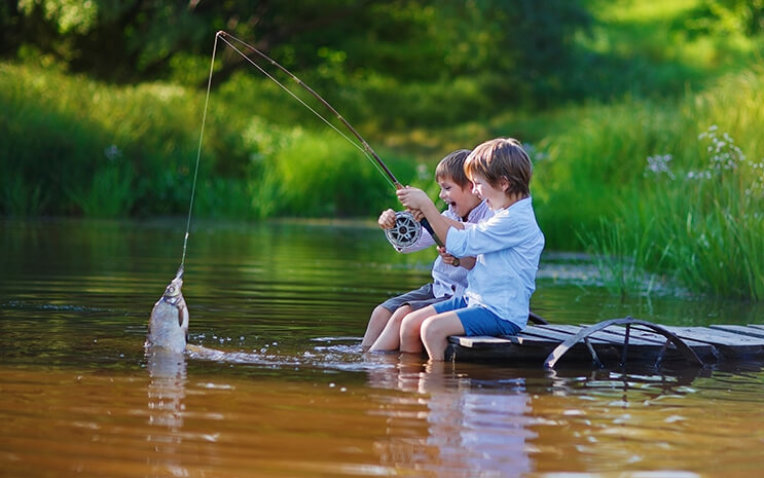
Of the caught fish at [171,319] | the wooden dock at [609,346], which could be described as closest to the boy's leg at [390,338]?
the wooden dock at [609,346]

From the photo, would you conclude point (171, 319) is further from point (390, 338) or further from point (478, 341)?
point (478, 341)

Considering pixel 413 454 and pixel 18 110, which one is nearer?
pixel 413 454

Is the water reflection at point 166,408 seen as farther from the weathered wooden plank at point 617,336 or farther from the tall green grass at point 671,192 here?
the tall green grass at point 671,192

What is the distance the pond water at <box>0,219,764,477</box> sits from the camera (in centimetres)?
405

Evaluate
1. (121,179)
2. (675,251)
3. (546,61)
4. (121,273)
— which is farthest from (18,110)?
(546,61)

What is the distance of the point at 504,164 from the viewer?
6.22 meters

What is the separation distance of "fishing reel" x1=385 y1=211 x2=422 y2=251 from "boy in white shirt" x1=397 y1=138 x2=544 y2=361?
174mm

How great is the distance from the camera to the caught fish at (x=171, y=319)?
6.11 metres

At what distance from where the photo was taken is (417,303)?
6789 mm

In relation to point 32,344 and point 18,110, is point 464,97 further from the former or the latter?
point 32,344

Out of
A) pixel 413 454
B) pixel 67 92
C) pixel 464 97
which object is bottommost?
pixel 413 454

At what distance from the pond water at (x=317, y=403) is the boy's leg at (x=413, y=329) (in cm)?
14

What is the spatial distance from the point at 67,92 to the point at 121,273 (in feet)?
35.0

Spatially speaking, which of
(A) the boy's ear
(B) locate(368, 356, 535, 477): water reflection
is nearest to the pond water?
(B) locate(368, 356, 535, 477): water reflection
